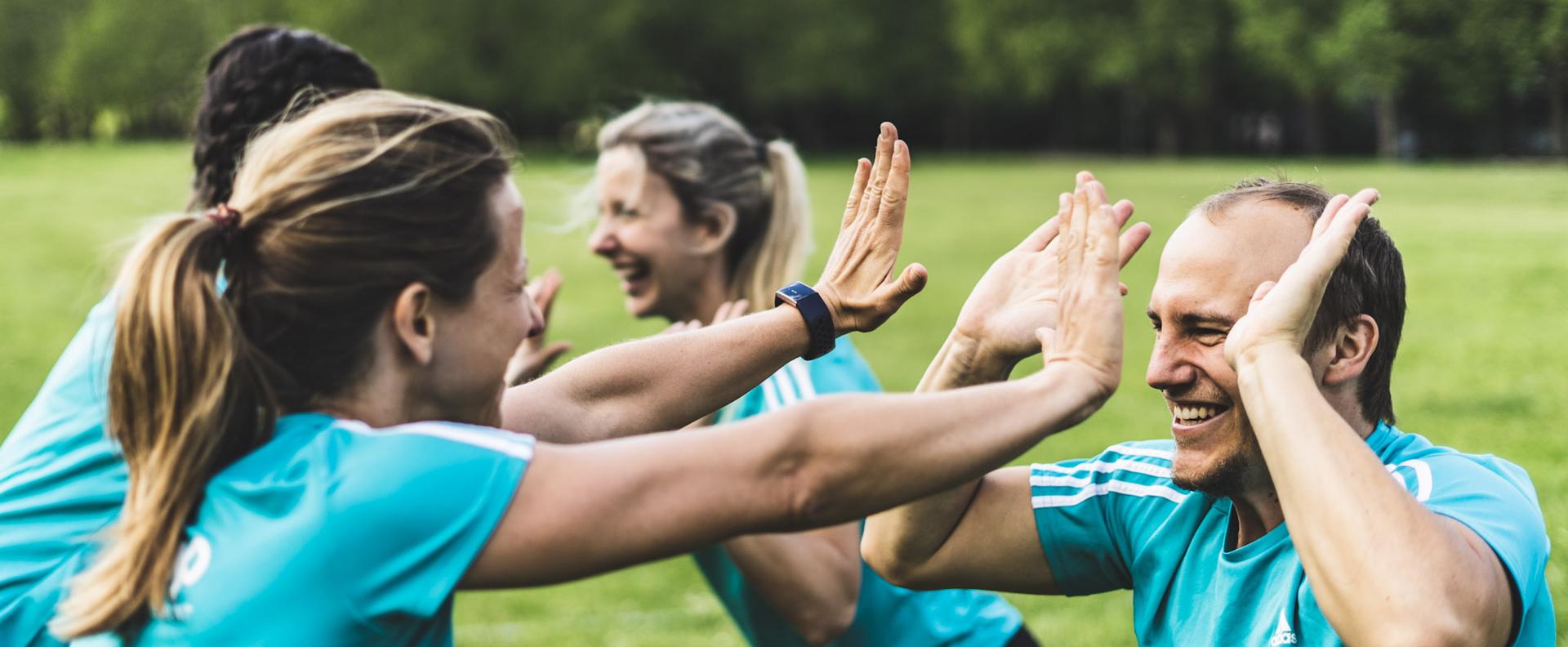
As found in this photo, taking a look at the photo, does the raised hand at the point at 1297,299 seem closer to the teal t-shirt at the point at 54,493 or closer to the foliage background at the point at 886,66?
the teal t-shirt at the point at 54,493

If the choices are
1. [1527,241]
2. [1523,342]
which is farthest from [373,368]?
[1527,241]

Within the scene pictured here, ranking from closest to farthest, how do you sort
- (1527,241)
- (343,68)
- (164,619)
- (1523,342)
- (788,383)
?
(164,619) < (788,383) < (343,68) < (1523,342) < (1527,241)

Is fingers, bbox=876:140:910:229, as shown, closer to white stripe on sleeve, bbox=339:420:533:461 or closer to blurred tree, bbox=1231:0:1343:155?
white stripe on sleeve, bbox=339:420:533:461

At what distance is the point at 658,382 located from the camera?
11.0 ft

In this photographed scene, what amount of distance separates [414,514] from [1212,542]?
1696 mm

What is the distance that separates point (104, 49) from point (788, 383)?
8409cm

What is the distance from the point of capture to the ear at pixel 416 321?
2.53 meters

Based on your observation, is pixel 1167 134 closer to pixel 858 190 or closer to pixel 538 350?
pixel 538 350

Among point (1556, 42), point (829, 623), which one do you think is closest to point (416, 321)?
point (829, 623)

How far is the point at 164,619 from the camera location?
237 centimetres

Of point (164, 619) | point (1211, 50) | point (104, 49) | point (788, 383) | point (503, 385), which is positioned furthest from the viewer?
point (104, 49)

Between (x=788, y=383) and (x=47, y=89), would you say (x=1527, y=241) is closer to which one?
(x=788, y=383)

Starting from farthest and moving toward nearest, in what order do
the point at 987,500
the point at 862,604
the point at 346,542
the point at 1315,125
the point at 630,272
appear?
1. the point at 1315,125
2. the point at 630,272
3. the point at 862,604
4. the point at 987,500
5. the point at 346,542

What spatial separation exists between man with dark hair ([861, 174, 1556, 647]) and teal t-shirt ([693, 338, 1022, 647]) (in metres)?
0.64
